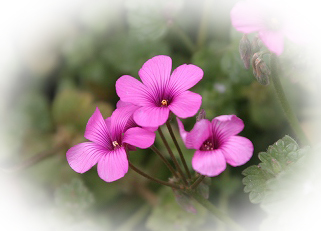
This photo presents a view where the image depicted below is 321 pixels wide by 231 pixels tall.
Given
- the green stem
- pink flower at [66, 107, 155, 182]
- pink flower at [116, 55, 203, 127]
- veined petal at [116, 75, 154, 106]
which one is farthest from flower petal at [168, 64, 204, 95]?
the green stem

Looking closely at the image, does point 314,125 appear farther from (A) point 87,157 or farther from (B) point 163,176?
(A) point 87,157

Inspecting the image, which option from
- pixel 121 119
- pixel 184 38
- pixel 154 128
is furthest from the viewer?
pixel 184 38

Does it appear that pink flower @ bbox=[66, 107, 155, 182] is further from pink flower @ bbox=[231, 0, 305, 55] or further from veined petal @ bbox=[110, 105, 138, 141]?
pink flower @ bbox=[231, 0, 305, 55]

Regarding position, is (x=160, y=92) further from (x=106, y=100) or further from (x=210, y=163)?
(x=106, y=100)

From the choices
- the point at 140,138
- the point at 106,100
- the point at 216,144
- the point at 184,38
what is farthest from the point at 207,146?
the point at 106,100

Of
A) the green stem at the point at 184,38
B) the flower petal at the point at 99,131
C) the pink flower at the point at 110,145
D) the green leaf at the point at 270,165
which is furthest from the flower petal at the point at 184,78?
the green stem at the point at 184,38

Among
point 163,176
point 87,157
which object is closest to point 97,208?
point 163,176
